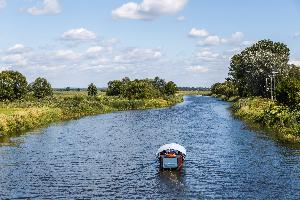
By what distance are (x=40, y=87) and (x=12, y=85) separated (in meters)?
27.7

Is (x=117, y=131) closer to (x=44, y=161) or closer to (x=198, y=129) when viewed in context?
(x=198, y=129)

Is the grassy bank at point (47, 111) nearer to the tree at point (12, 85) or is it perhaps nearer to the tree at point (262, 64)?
the tree at point (12, 85)

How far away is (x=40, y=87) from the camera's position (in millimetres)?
179625

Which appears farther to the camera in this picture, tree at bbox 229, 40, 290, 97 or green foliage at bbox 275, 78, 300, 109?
tree at bbox 229, 40, 290, 97

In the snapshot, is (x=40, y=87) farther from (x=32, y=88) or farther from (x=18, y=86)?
(x=18, y=86)

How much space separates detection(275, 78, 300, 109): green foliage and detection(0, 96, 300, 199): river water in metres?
9.88

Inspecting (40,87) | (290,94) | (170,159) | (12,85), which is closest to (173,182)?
(170,159)

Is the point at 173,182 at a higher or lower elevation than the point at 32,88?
lower

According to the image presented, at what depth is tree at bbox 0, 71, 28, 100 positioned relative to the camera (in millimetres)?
147000

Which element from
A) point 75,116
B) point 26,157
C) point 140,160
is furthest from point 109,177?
point 75,116

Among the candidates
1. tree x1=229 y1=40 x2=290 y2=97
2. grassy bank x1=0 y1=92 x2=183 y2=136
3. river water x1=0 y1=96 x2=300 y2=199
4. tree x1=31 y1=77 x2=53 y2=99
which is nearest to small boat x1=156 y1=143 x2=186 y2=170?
river water x1=0 y1=96 x2=300 y2=199

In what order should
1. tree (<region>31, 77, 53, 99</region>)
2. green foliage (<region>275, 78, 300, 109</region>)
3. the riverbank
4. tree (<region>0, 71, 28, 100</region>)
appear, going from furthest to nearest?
tree (<region>31, 77, 53, 99</region>)
tree (<region>0, 71, 28, 100</region>)
green foliage (<region>275, 78, 300, 109</region>)
the riverbank

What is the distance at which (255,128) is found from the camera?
7506 centimetres

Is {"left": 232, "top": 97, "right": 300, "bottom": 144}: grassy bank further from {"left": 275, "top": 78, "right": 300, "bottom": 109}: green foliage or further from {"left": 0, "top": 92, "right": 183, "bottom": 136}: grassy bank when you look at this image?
{"left": 0, "top": 92, "right": 183, "bottom": 136}: grassy bank
